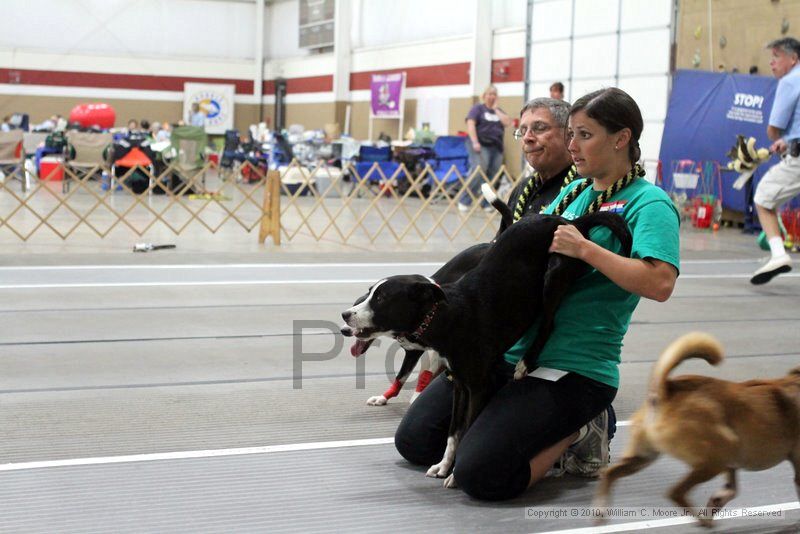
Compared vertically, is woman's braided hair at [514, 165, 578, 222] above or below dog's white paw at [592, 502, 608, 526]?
above

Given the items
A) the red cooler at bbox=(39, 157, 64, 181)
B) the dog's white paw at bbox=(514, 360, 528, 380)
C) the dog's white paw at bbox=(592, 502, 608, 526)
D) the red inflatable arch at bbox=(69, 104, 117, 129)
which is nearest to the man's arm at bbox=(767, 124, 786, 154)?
the dog's white paw at bbox=(514, 360, 528, 380)

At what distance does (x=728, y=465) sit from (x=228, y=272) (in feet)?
19.7

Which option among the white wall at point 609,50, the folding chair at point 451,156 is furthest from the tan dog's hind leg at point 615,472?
the folding chair at point 451,156

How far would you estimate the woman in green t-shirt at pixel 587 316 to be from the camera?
9.00ft

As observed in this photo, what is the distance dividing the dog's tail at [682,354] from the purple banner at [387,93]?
2199 cm

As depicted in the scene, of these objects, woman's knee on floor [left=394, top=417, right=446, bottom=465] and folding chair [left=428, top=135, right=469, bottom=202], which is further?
folding chair [left=428, top=135, right=469, bottom=202]

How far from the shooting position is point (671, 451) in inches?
92.7

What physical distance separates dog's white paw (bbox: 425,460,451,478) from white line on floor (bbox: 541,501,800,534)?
20.6 inches

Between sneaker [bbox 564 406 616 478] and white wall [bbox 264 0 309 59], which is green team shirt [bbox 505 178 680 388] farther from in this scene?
white wall [bbox 264 0 309 59]

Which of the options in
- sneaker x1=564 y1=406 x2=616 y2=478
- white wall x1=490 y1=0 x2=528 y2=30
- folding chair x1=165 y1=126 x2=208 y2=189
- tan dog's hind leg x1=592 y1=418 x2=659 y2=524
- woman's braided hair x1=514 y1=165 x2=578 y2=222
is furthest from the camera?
white wall x1=490 y1=0 x2=528 y2=30

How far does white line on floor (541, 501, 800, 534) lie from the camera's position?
8.79 ft

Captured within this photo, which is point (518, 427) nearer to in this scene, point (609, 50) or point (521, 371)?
point (521, 371)

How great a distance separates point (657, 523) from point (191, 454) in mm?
1627

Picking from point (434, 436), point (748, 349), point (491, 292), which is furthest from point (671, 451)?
point (748, 349)
